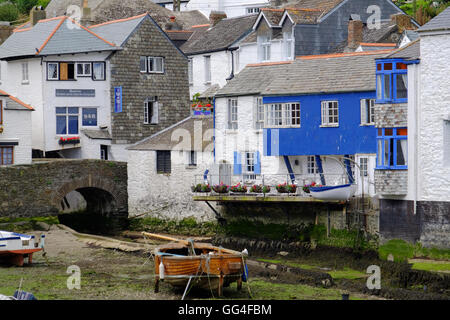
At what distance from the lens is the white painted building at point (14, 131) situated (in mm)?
49969

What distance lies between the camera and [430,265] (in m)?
34.8

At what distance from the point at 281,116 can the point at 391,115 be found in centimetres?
750

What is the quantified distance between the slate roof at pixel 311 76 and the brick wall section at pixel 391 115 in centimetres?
304

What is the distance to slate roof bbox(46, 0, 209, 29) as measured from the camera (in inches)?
2825

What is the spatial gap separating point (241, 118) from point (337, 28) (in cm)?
919

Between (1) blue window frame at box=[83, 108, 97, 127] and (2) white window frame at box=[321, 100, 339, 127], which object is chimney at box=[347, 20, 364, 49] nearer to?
(2) white window frame at box=[321, 100, 339, 127]

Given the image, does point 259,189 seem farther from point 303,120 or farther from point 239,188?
point 303,120

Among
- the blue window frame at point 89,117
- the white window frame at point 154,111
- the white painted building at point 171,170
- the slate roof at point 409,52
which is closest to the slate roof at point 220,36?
the white window frame at point 154,111

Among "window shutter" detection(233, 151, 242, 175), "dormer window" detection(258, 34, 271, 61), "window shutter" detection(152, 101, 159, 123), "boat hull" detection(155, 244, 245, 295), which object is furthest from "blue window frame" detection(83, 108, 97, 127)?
"boat hull" detection(155, 244, 245, 295)

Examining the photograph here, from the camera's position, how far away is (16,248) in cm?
3803

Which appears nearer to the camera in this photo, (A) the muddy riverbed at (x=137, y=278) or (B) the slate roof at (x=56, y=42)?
(A) the muddy riverbed at (x=137, y=278)

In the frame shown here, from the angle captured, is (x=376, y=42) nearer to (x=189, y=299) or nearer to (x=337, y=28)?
(x=337, y=28)

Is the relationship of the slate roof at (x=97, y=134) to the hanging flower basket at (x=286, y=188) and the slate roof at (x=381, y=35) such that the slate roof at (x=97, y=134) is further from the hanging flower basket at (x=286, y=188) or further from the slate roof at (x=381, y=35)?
the hanging flower basket at (x=286, y=188)

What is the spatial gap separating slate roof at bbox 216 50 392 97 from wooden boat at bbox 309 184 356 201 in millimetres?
4130
